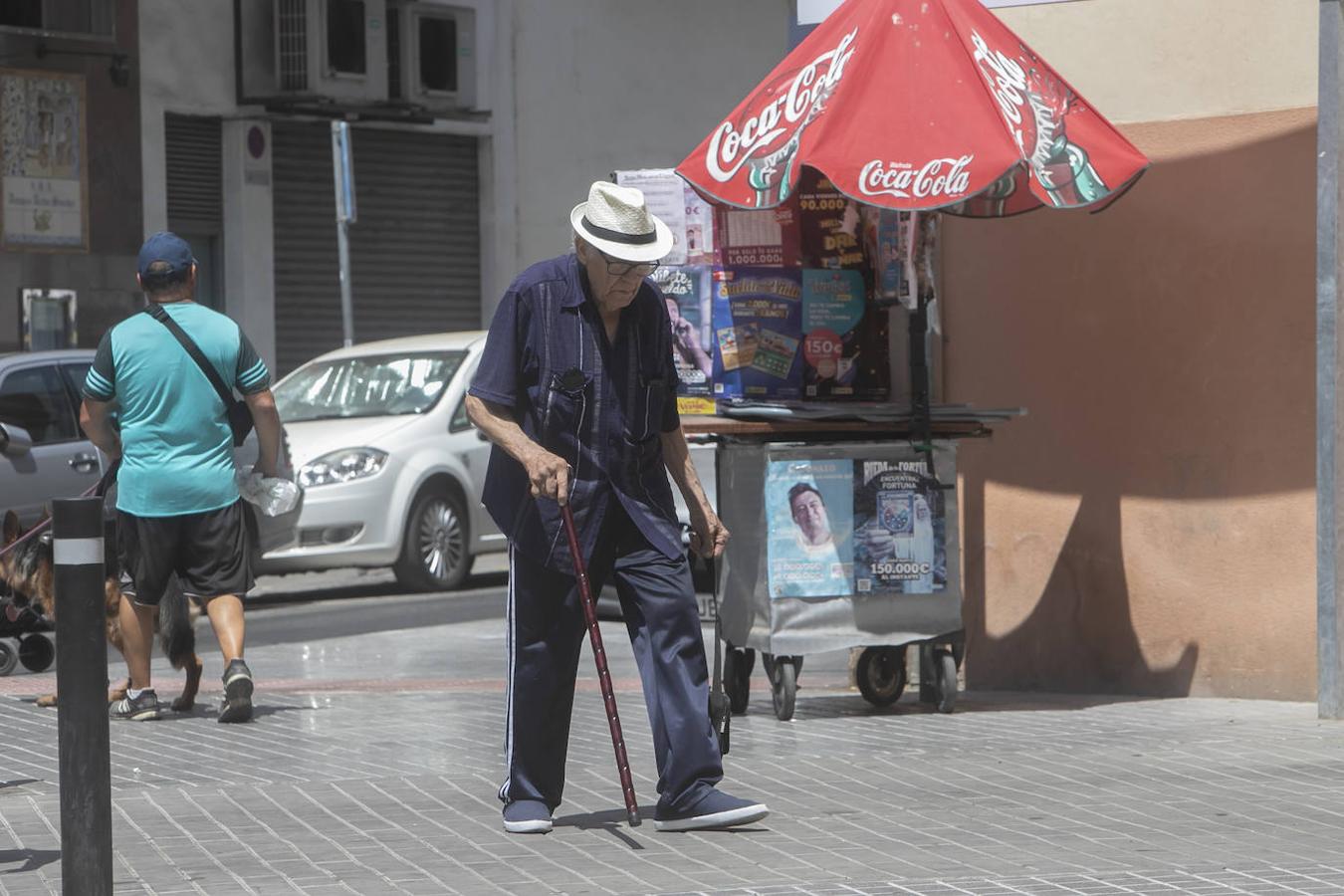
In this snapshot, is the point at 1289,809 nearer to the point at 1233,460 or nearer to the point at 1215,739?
the point at 1215,739

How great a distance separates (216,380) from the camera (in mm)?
9000

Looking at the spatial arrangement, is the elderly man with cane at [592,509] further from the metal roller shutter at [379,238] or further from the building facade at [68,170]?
the metal roller shutter at [379,238]

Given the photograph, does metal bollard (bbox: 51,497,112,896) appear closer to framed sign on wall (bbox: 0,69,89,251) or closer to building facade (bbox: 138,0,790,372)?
framed sign on wall (bbox: 0,69,89,251)

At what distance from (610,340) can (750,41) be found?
2324cm

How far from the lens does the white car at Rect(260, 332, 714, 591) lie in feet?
50.7

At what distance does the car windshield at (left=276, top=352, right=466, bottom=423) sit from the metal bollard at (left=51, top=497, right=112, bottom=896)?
35.7ft

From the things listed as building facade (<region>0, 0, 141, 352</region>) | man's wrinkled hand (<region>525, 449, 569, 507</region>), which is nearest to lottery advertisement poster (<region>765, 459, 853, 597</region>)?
man's wrinkled hand (<region>525, 449, 569, 507</region>)

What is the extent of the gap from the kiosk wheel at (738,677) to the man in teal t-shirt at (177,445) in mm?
1856

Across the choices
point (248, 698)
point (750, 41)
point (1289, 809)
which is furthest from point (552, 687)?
point (750, 41)

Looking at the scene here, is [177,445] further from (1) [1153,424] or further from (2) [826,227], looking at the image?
(1) [1153,424]

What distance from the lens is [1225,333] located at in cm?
957

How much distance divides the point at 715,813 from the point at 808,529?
2.59 m

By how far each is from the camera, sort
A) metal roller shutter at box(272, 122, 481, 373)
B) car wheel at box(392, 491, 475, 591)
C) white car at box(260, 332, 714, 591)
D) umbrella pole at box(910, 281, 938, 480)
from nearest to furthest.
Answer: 1. umbrella pole at box(910, 281, 938, 480)
2. white car at box(260, 332, 714, 591)
3. car wheel at box(392, 491, 475, 591)
4. metal roller shutter at box(272, 122, 481, 373)

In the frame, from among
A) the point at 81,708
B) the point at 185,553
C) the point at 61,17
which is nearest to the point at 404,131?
the point at 61,17
